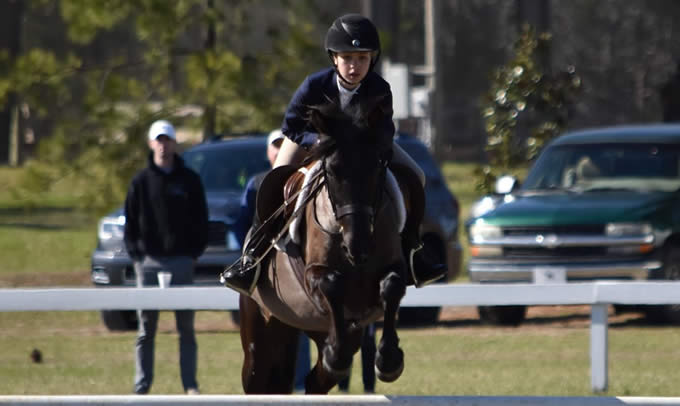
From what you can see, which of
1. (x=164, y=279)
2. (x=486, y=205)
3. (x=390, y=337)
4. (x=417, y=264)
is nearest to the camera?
(x=390, y=337)

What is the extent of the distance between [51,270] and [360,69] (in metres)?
15.9

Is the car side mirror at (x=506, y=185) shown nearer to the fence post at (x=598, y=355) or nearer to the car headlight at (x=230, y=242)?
the car headlight at (x=230, y=242)

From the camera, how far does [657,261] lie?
13773mm

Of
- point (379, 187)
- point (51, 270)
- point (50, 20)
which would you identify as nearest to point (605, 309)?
point (379, 187)

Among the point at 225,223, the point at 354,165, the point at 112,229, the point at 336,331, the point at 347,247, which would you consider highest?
the point at 354,165

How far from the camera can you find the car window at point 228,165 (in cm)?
1463

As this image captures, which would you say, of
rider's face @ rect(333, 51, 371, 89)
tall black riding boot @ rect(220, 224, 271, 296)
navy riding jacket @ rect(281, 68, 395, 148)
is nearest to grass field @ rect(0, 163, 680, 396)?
tall black riding boot @ rect(220, 224, 271, 296)

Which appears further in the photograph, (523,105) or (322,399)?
(523,105)

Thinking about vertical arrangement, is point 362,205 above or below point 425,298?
above

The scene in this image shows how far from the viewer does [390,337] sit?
6.50 metres

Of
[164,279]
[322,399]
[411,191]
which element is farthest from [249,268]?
[164,279]

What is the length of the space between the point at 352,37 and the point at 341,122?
452mm

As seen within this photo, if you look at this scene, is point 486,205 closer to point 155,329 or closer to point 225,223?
point 225,223

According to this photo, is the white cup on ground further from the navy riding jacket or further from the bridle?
the bridle
